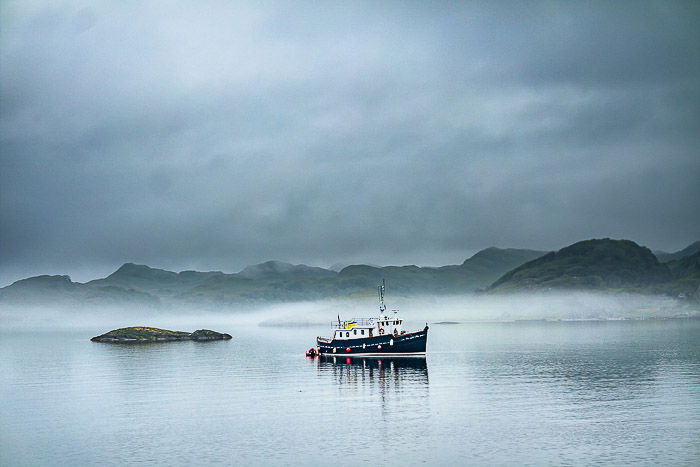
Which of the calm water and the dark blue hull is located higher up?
the dark blue hull

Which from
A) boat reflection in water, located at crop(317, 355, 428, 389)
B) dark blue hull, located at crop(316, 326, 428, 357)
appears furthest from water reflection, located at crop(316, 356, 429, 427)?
dark blue hull, located at crop(316, 326, 428, 357)

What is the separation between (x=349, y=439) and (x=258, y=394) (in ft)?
108

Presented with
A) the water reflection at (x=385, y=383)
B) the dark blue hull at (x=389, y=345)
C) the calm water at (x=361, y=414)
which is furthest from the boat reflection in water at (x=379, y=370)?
the dark blue hull at (x=389, y=345)

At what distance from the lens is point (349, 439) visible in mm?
62719

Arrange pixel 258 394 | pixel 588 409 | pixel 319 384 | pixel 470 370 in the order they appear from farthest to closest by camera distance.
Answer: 1. pixel 470 370
2. pixel 319 384
3. pixel 258 394
4. pixel 588 409

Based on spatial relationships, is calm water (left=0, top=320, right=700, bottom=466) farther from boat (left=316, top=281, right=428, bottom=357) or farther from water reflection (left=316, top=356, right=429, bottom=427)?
boat (left=316, top=281, right=428, bottom=357)

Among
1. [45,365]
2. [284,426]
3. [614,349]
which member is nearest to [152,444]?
[284,426]

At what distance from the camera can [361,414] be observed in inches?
2977

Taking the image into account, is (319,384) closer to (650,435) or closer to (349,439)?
(349,439)

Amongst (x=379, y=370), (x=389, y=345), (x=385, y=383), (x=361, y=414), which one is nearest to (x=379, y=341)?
(x=389, y=345)

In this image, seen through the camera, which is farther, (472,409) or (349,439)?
(472,409)

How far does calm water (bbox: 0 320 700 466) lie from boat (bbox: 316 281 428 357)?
391 inches

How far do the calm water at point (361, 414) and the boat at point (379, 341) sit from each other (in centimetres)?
992

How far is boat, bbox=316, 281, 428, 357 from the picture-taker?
475ft
